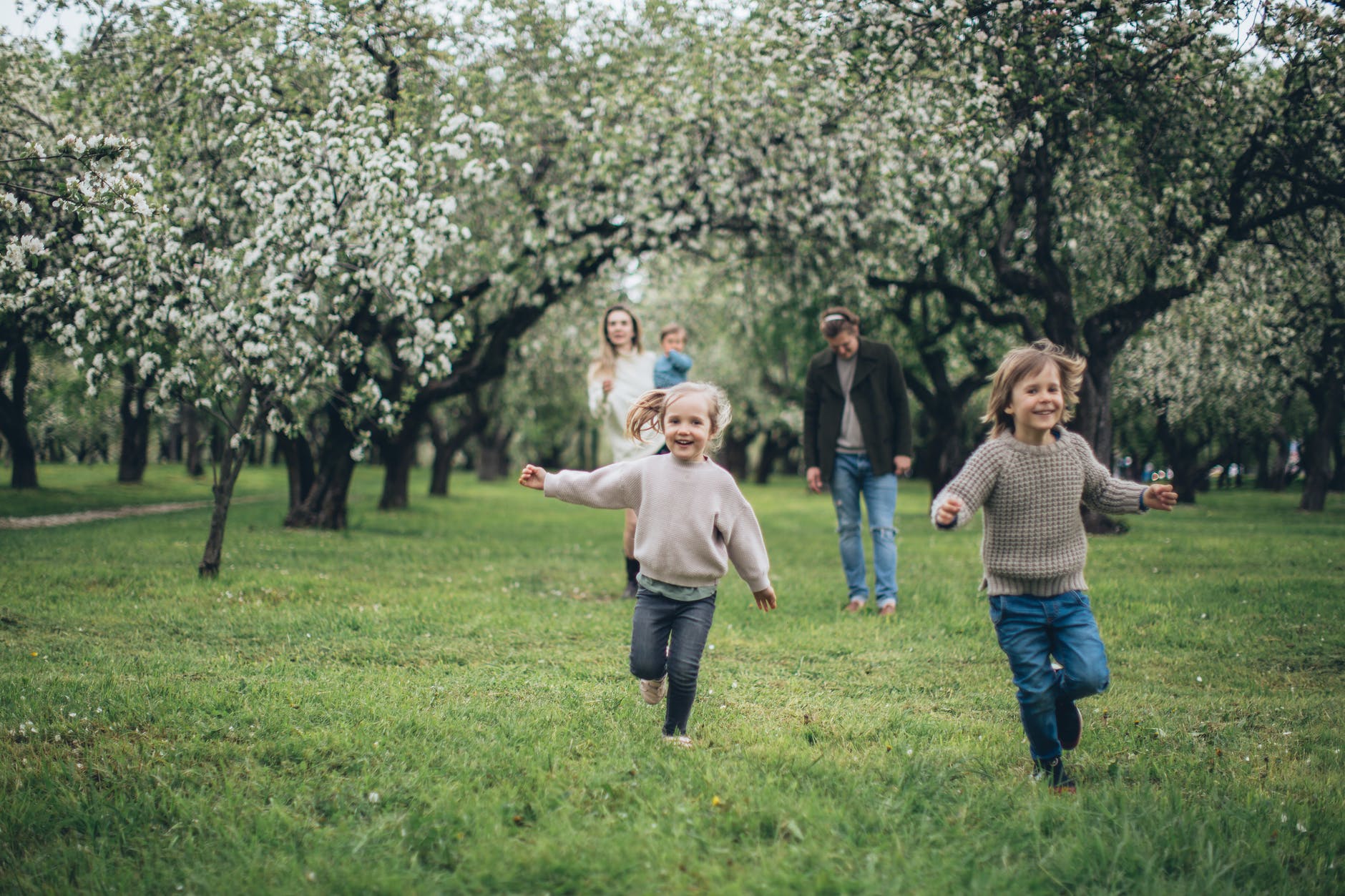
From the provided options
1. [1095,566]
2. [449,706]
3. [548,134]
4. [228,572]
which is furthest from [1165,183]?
[228,572]

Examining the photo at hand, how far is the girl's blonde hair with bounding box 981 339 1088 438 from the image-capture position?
413 centimetres

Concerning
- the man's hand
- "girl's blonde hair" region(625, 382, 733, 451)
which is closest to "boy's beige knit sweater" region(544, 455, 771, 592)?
"girl's blonde hair" region(625, 382, 733, 451)

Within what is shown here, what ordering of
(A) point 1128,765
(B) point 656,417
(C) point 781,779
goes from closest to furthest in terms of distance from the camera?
(C) point 781,779
(A) point 1128,765
(B) point 656,417

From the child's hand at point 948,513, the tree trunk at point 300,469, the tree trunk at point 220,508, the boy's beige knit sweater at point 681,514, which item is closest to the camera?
the child's hand at point 948,513

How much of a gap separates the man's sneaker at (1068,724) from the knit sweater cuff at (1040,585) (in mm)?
501

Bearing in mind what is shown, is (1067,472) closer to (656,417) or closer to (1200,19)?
(656,417)

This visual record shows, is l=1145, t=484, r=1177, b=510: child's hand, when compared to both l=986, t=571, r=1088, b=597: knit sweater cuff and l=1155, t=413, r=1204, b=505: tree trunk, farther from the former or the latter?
l=1155, t=413, r=1204, b=505: tree trunk

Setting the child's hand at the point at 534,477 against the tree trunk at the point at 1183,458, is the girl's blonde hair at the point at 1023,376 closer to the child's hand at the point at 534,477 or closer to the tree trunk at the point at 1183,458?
the child's hand at the point at 534,477

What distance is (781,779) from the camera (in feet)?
12.8

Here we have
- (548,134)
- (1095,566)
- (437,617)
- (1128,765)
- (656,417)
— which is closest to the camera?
(1128,765)

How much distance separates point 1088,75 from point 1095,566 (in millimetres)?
5323

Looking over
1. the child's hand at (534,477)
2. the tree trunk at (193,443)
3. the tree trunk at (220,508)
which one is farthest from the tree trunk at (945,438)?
the tree trunk at (193,443)

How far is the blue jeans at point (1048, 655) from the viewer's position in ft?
12.8

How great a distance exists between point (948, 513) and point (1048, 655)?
0.81 meters
